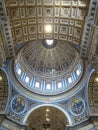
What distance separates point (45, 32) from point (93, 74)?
7169mm

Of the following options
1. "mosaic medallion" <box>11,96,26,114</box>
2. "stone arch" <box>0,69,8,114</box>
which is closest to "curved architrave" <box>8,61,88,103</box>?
"mosaic medallion" <box>11,96,26,114</box>

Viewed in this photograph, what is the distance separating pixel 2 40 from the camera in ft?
48.3

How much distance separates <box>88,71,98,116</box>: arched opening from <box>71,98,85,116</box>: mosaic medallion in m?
1.17

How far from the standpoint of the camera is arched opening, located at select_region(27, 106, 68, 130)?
22875mm

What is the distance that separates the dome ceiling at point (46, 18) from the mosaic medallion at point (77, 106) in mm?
8554

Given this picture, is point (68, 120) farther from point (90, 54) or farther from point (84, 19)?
point (84, 19)

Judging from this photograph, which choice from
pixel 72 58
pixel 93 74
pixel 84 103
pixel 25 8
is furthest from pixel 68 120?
pixel 25 8

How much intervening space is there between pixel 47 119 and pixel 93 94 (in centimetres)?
731

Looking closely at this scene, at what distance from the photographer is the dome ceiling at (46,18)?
13.9 meters

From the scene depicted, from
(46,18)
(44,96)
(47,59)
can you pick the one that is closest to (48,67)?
(47,59)

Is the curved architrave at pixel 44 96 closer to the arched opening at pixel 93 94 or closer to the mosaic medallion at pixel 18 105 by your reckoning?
the mosaic medallion at pixel 18 105

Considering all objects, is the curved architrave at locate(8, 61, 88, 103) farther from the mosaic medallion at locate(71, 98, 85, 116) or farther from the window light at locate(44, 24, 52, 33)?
the window light at locate(44, 24, 52, 33)

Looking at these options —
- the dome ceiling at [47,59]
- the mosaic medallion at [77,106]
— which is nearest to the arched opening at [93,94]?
the mosaic medallion at [77,106]

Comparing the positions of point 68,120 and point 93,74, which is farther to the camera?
point 68,120
